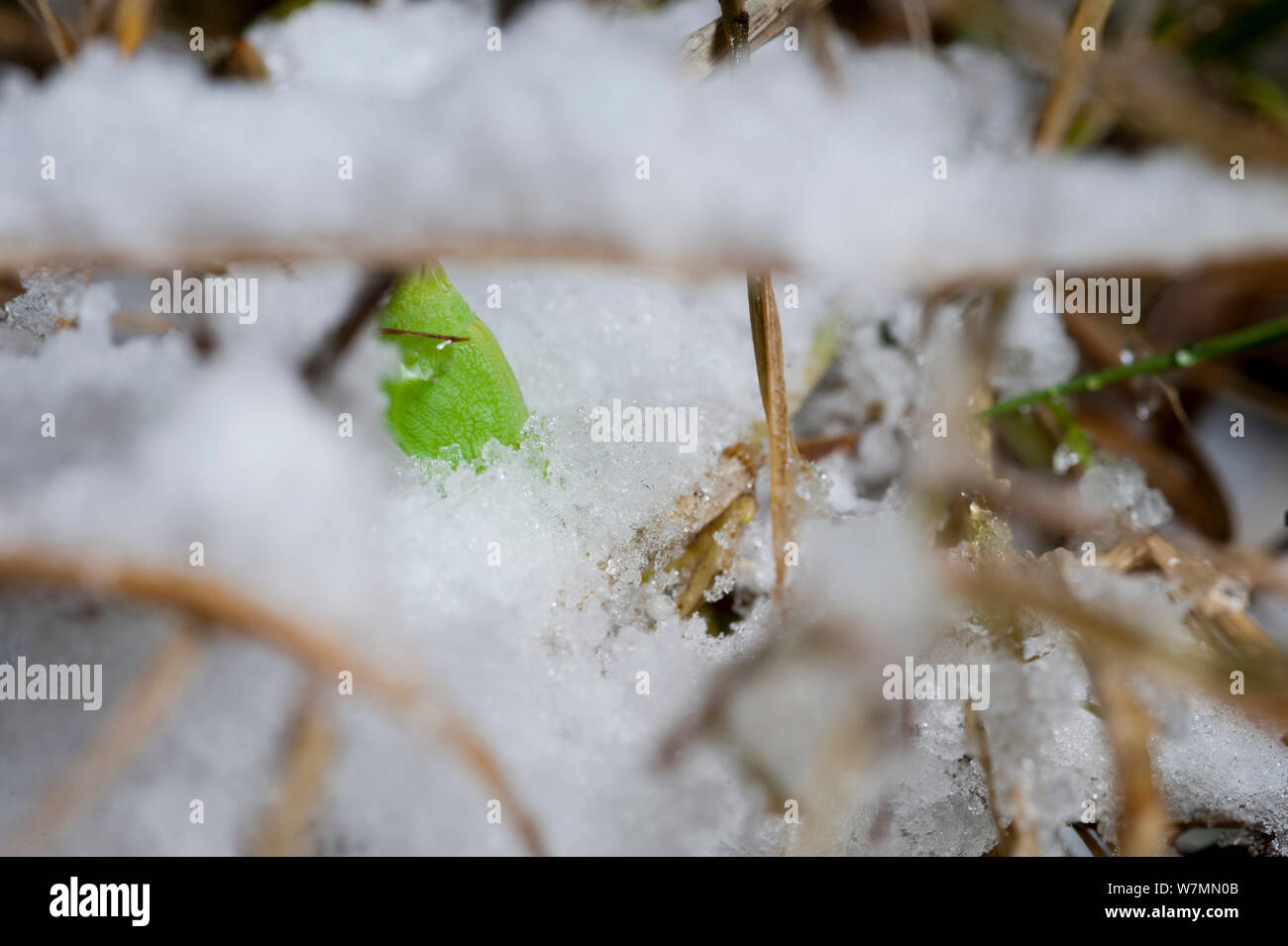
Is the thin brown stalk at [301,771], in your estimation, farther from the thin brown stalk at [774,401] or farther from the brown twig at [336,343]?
the thin brown stalk at [774,401]

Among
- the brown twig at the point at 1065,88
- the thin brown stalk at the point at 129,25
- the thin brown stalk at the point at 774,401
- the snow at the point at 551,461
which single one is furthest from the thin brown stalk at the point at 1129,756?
the thin brown stalk at the point at 129,25

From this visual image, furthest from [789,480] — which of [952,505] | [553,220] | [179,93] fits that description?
[179,93]

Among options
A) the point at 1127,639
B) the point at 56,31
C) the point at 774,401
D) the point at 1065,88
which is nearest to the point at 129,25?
the point at 56,31

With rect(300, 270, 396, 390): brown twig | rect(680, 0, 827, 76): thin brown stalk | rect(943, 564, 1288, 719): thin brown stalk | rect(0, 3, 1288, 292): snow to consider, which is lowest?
rect(943, 564, 1288, 719): thin brown stalk

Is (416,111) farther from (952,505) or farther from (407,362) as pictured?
(952,505)

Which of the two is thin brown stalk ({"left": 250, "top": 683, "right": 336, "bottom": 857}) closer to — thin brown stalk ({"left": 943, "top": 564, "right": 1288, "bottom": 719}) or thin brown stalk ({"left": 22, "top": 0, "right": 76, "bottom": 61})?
thin brown stalk ({"left": 943, "top": 564, "right": 1288, "bottom": 719})

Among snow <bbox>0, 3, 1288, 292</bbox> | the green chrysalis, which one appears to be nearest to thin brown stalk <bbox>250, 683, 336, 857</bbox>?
the green chrysalis

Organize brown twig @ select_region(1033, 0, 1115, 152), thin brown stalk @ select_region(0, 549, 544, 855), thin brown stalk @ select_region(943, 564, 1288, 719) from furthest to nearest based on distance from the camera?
1. brown twig @ select_region(1033, 0, 1115, 152)
2. thin brown stalk @ select_region(943, 564, 1288, 719)
3. thin brown stalk @ select_region(0, 549, 544, 855)
